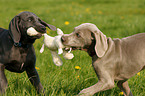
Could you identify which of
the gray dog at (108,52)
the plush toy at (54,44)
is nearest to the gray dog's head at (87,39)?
the gray dog at (108,52)

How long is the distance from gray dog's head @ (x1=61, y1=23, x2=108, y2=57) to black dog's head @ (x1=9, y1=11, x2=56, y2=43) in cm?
47

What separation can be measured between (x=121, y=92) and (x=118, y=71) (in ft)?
2.10

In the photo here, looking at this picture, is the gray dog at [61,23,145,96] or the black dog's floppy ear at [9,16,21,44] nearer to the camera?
the gray dog at [61,23,145,96]

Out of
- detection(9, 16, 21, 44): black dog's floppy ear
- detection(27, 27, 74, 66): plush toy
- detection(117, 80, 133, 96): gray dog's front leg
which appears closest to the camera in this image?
detection(27, 27, 74, 66): plush toy

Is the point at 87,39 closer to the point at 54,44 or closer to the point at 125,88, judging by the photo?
the point at 54,44

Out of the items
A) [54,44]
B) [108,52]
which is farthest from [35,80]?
[108,52]

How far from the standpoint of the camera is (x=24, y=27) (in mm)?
3180

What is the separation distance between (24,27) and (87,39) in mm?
979

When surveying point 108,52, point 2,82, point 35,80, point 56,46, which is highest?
point 56,46

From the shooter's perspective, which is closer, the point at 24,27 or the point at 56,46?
the point at 56,46

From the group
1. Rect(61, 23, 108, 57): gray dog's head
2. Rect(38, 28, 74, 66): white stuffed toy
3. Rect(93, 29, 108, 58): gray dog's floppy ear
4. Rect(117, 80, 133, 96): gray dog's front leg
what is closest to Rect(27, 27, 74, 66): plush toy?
Rect(38, 28, 74, 66): white stuffed toy

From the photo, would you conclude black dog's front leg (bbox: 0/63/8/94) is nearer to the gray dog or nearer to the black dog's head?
the black dog's head

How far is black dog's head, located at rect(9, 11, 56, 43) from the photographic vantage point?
3.07m

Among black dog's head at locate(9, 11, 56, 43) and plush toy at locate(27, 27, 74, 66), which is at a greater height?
black dog's head at locate(9, 11, 56, 43)
